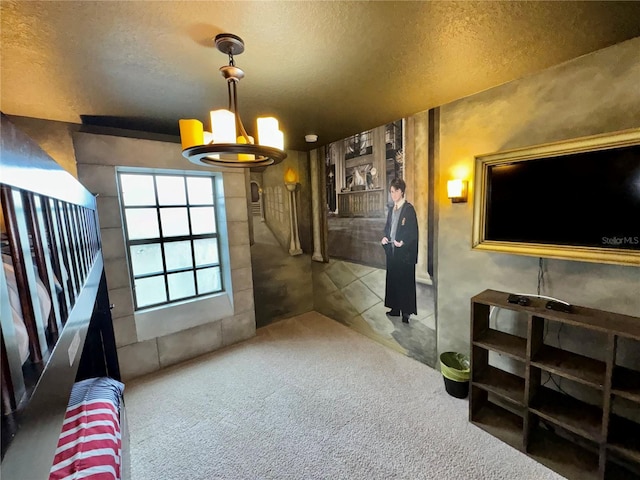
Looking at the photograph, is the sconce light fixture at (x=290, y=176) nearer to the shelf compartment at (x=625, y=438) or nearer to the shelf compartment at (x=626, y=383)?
the shelf compartment at (x=626, y=383)

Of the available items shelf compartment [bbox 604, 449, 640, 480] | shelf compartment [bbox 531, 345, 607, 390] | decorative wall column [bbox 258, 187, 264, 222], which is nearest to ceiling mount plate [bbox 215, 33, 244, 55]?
decorative wall column [bbox 258, 187, 264, 222]

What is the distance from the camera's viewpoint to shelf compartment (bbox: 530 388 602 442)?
59.6 inches

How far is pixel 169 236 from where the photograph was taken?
3.02 meters

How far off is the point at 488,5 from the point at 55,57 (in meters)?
2.18

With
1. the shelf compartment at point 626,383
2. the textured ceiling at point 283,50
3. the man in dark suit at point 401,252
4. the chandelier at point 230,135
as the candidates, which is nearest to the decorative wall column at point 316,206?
the man in dark suit at point 401,252

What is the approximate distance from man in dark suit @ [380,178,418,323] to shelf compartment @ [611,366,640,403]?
4.58ft

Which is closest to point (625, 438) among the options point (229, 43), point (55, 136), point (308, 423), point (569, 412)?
point (569, 412)

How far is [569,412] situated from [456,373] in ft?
2.21

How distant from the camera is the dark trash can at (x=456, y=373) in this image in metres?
2.16

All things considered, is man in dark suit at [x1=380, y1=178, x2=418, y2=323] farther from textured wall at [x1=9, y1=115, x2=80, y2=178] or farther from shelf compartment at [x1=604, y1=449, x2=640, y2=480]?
textured wall at [x1=9, y1=115, x2=80, y2=178]

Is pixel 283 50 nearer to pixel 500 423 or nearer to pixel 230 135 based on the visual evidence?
pixel 230 135

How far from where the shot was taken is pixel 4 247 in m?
0.57

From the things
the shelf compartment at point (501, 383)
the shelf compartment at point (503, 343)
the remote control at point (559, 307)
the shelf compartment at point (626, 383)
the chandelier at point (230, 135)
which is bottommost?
the shelf compartment at point (501, 383)

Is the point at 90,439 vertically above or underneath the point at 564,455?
above
